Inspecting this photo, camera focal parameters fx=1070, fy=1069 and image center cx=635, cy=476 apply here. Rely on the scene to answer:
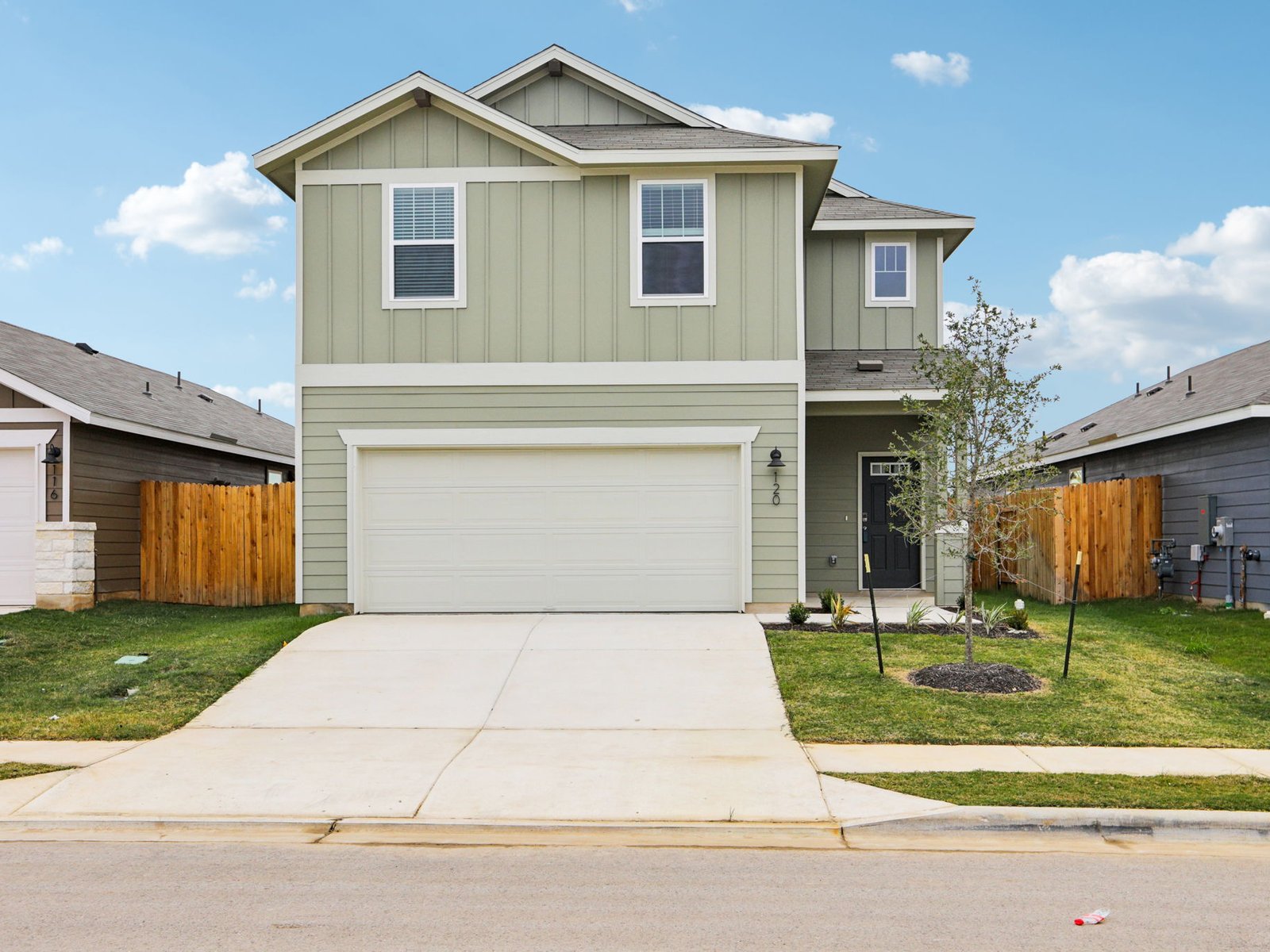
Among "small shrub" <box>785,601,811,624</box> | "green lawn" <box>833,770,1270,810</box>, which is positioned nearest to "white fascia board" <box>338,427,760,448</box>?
"small shrub" <box>785,601,811,624</box>

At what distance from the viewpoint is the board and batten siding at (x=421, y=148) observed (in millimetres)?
14148

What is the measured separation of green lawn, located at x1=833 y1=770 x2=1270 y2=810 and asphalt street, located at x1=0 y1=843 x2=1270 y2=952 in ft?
2.20

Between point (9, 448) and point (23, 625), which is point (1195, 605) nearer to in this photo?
point (23, 625)

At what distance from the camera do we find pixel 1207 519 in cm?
1600

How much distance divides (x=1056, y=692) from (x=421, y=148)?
1019cm

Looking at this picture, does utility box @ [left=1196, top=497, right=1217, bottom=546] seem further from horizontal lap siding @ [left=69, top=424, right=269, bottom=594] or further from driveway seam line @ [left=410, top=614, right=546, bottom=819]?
horizontal lap siding @ [left=69, top=424, right=269, bottom=594]

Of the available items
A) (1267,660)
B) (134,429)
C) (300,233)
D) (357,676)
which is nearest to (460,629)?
(357,676)

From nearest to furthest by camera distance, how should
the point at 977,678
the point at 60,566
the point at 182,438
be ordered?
the point at 977,678
the point at 60,566
the point at 182,438

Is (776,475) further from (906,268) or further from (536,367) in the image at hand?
(906,268)

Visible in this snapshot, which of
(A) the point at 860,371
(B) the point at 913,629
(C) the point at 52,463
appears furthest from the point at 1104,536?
(C) the point at 52,463

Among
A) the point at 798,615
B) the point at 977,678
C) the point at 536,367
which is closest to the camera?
the point at 977,678

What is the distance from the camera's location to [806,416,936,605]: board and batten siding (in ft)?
55.3

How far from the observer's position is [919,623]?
1297cm

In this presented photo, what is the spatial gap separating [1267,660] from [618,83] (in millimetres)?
12185
